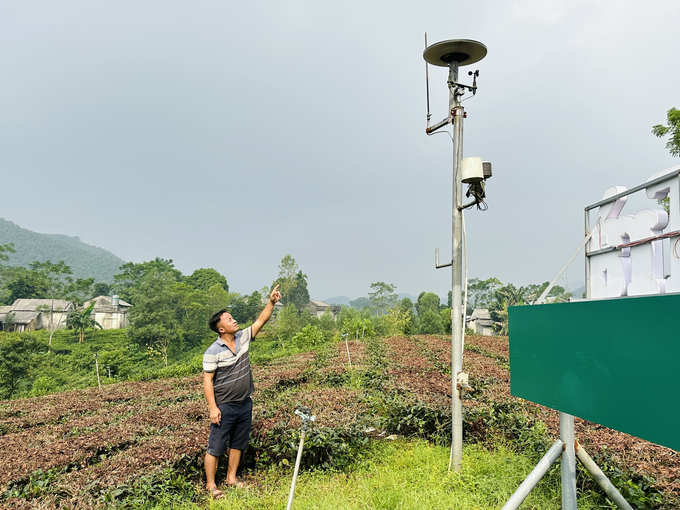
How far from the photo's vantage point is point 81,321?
39031 mm

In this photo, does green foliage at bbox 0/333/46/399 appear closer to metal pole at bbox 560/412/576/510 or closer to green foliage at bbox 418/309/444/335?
green foliage at bbox 418/309/444/335

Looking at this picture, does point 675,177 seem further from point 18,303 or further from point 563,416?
point 18,303

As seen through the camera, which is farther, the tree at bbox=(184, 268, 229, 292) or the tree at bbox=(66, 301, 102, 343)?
the tree at bbox=(184, 268, 229, 292)

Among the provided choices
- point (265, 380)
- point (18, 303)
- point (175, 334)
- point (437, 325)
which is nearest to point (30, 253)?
point (18, 303)

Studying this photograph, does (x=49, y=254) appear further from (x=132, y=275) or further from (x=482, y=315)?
(x=482, y=315)

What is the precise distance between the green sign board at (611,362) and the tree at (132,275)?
60524 millimetres

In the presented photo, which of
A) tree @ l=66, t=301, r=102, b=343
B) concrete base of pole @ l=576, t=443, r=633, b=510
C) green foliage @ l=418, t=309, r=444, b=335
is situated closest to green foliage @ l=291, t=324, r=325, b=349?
green foliage @ l=418, t=309, r=444, b=335

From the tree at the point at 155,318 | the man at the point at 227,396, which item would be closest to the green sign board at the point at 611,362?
the man at the point at 227,396

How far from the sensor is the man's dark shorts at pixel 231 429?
10.7 feet

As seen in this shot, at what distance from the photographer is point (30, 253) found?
6088 inches

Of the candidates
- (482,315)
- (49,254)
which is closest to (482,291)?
(482,315)

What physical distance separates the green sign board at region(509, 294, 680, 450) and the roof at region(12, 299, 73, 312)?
176 feet

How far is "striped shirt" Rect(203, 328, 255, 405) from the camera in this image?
11.0 feet

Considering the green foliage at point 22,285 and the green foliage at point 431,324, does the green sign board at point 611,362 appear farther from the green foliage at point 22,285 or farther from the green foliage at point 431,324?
the green foliage at point 22,285
